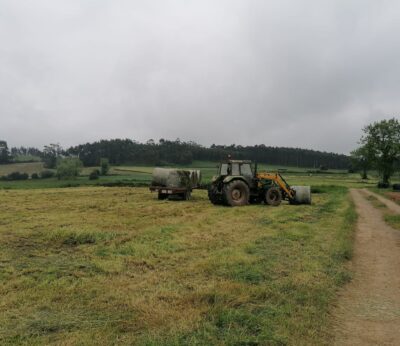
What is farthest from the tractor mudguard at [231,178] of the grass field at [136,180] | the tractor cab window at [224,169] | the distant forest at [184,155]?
the distant forest at [184,155]

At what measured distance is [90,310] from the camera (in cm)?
520

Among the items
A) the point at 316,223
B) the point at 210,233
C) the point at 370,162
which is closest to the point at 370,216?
the point at 316,223

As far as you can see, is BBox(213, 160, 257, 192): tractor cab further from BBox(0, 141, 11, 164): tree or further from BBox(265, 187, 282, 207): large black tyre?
BBox(0, 141, 11, 164): tree

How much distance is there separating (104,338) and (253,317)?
190cm

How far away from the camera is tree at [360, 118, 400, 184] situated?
54719 millimetres

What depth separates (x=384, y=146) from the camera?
55844 mm

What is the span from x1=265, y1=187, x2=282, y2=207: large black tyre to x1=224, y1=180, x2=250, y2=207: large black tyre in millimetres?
1346

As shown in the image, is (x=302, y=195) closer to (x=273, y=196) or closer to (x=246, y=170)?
(x=273, y=196)

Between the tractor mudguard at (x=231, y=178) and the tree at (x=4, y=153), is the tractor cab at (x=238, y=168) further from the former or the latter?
the tree at (x=4, y=153)

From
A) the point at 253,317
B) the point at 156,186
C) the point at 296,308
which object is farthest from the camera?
the point at 156,186

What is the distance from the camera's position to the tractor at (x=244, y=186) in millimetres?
19500

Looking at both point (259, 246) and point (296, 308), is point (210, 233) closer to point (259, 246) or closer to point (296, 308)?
point (259, 246)

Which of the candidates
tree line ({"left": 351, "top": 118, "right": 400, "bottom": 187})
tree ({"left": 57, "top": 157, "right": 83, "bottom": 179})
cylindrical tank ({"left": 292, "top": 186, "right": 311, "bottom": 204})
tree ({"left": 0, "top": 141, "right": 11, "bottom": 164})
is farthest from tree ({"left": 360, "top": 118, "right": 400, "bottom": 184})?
tree ({"left": 0, "top": 141, "right": 11, "bottom": 164})

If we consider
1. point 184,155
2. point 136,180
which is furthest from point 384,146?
point 184,155
